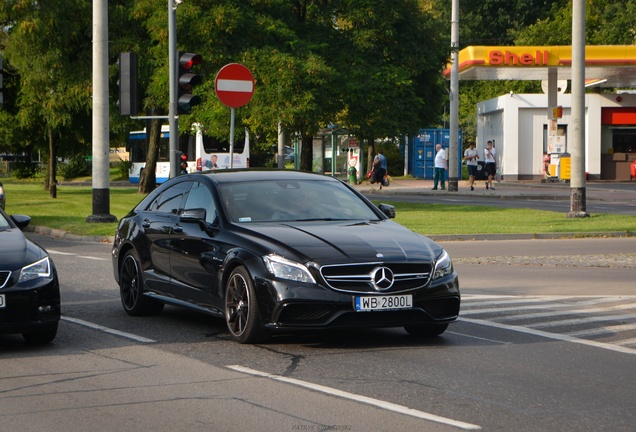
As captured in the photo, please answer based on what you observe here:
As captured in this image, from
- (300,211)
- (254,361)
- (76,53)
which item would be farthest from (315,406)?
(76,53)

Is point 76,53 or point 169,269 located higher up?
point 76,53

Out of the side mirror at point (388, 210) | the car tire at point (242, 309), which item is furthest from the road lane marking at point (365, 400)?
the side mirror at point (388, 210)

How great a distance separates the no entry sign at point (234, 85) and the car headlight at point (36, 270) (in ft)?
27.8

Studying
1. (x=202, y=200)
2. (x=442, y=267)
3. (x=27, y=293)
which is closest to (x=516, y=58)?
(x=202, y=200)

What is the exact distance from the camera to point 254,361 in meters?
8.89

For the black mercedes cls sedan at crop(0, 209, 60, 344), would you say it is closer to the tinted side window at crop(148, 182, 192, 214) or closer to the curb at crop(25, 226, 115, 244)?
the tinted side window at crop(148, 182, 192, 214)

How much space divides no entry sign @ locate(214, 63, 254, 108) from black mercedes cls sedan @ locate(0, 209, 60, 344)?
27.6 ft

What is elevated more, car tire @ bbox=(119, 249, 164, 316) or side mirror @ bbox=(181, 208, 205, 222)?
side mirror @ bbox=(181, 208, 205, 222)

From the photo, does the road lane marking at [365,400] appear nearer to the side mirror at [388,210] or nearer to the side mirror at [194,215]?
the side mirror at [194,215]

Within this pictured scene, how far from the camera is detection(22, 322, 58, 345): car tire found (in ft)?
31.5

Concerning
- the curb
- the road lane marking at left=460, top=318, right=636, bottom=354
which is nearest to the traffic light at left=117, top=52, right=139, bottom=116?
the curb

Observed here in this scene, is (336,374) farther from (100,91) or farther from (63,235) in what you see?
(100,91)

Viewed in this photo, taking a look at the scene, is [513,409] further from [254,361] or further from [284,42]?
[284,42]

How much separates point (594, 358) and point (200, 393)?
3.31m
